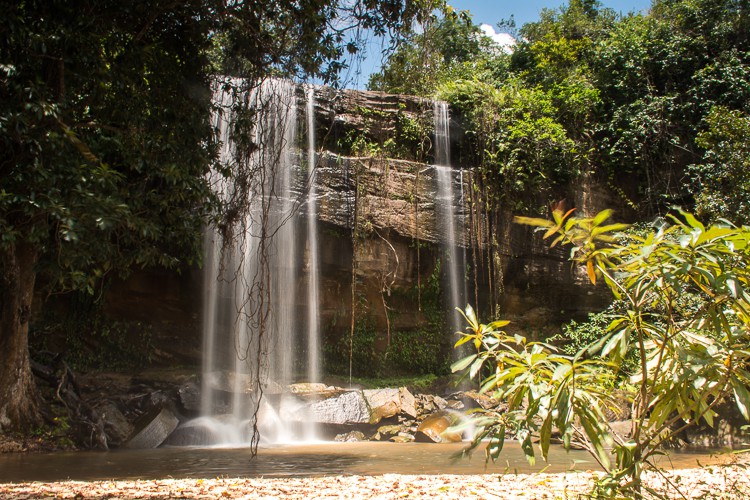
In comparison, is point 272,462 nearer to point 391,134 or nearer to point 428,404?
point 428,404

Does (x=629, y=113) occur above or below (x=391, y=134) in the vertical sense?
→ above

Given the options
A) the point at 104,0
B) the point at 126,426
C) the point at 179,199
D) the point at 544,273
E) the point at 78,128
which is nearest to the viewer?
the point at 104,0

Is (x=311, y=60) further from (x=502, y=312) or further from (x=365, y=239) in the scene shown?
(x=502, y=312)

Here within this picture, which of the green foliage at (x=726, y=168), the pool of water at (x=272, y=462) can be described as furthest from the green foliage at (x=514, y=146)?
the pool of water at (x=272, y=462)

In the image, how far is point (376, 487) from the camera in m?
4.86

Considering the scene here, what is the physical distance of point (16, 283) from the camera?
888 cm

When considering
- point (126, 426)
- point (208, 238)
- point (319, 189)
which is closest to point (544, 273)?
point (319, 189)

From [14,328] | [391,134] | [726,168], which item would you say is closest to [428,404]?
[391,134]

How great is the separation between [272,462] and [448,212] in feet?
28.7

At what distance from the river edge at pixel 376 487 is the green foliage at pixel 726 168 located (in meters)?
9.49

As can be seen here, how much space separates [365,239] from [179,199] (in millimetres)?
6131

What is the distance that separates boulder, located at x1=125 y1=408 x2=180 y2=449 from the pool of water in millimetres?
504

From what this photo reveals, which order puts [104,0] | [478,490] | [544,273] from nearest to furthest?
[478,490] → [104,0] → [544,273]

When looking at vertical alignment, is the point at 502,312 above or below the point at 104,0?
below
